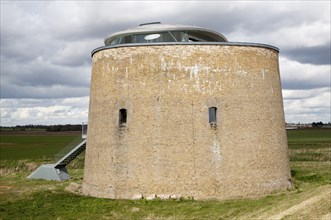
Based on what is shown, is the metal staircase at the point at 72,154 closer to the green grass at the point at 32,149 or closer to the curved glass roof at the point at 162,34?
the green grass at the point at 32,149

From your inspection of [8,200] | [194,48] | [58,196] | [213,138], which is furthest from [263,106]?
[8,200]

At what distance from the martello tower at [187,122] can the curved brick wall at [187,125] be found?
1.7 inches

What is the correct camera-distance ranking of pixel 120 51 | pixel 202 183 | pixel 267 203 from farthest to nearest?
pixel 120 51 → pixel 202 183 → pixel 267 203

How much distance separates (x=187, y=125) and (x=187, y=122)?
5.1 inches

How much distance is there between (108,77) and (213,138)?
5.68 m

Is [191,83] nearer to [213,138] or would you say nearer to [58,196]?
[213,138]

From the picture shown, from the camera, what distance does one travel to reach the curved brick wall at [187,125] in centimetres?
1691

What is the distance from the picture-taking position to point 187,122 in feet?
55.7

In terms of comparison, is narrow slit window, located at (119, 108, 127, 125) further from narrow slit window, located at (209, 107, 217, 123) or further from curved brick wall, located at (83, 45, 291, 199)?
narrow slit window, located at (209, 107, 217, 123)

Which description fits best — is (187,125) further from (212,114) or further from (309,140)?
(309,140)

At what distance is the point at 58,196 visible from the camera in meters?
18.4

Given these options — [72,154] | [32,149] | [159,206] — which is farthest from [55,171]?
[32,149]

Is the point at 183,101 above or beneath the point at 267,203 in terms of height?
above

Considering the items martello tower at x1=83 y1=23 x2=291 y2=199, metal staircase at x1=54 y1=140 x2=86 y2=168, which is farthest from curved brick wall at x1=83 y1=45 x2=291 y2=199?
metal staircase at x1=54 y1=140 x2=86 y2=168
